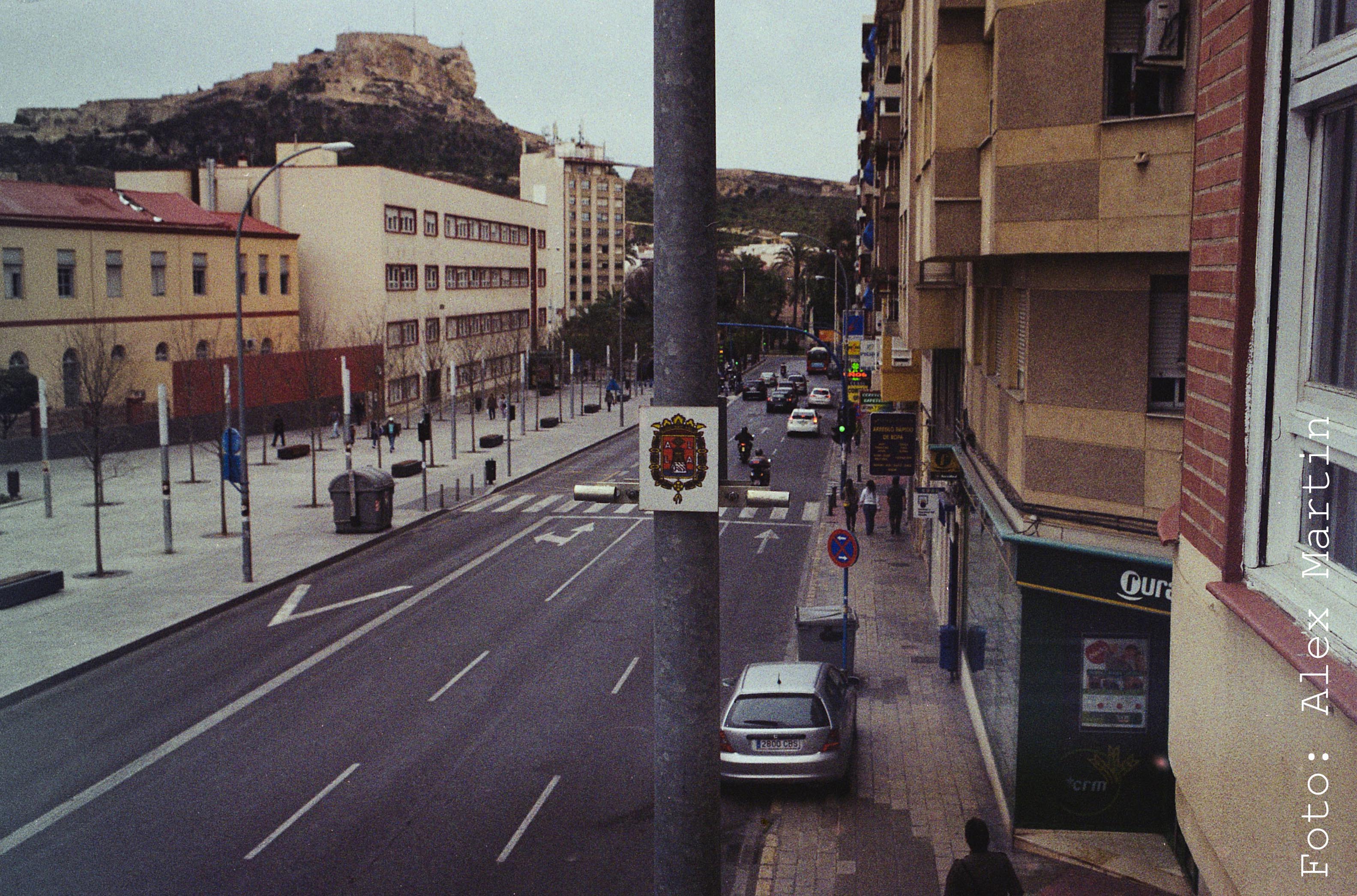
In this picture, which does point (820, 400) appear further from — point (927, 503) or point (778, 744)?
point (778, 744)

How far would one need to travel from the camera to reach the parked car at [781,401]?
74.0 m

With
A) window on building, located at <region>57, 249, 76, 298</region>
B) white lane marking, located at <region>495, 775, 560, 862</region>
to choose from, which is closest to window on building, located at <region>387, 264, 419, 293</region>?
window on building, located at <region>57, 249, 76, 298</region>

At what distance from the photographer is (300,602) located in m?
24.9

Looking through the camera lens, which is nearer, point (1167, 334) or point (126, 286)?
point (1167, 334)

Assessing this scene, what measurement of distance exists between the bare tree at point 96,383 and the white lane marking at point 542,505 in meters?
12.0

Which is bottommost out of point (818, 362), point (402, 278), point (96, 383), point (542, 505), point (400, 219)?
point (542, 505)

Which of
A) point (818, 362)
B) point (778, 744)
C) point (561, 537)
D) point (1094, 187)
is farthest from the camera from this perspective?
point (818, 362)

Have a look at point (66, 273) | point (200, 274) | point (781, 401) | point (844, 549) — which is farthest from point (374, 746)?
point (781, 401)

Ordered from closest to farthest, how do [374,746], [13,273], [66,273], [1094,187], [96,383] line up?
[1094,187]
[374,746]
[96,383]
[13,273]
[66,273]

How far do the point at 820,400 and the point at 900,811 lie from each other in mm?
62287

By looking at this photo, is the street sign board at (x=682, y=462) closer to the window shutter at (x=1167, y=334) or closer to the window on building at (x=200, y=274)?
the window shutter at (x=1167, y=334)

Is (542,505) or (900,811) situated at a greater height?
(900,811)

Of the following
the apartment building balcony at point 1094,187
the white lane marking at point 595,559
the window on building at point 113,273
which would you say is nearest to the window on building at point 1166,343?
the apartment building balcony at point 1094,187

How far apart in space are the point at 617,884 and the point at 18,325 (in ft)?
144
